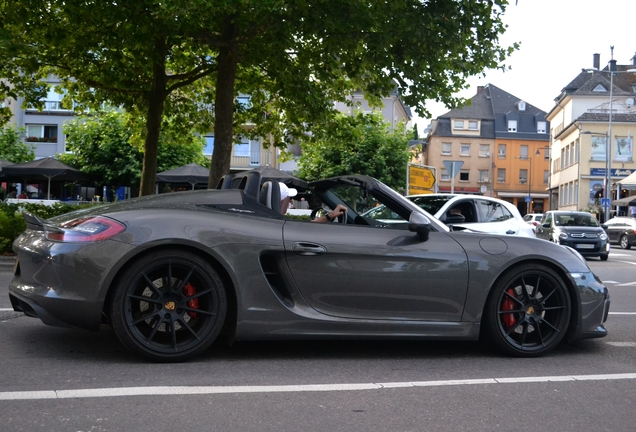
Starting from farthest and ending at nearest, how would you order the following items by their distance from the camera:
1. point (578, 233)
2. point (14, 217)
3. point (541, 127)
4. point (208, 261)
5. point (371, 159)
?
point (541, 127)
point (371, 159)
point (578, 233)
point (14, 217)
point (208, 261)

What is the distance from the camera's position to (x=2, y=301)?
800cm

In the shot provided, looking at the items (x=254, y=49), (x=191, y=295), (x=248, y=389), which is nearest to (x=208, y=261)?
(x=191, y=295)

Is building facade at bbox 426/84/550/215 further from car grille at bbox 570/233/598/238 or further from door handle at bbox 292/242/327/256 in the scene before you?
door handle at bbox 292/242/327/256

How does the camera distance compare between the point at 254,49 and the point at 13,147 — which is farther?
the point at 13,147

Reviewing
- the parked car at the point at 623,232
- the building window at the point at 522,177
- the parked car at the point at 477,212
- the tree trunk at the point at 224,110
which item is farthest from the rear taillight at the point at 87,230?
the building window at the point at 522,177

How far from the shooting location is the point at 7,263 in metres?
13.2

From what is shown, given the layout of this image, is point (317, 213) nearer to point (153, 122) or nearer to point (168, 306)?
point (168, 306)

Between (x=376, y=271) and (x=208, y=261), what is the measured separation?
1.11 meters

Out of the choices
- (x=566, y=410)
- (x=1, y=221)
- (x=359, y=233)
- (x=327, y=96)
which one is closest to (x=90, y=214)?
(x=359, y=233)

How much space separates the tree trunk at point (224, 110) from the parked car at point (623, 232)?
22.9 m

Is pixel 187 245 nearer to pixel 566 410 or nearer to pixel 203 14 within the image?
pixel 566 410

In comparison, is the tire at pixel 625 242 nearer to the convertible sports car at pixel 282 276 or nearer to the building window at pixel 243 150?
the building window at pixel 243 150

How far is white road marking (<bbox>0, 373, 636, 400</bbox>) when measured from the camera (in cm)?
412

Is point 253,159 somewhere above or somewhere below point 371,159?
above
